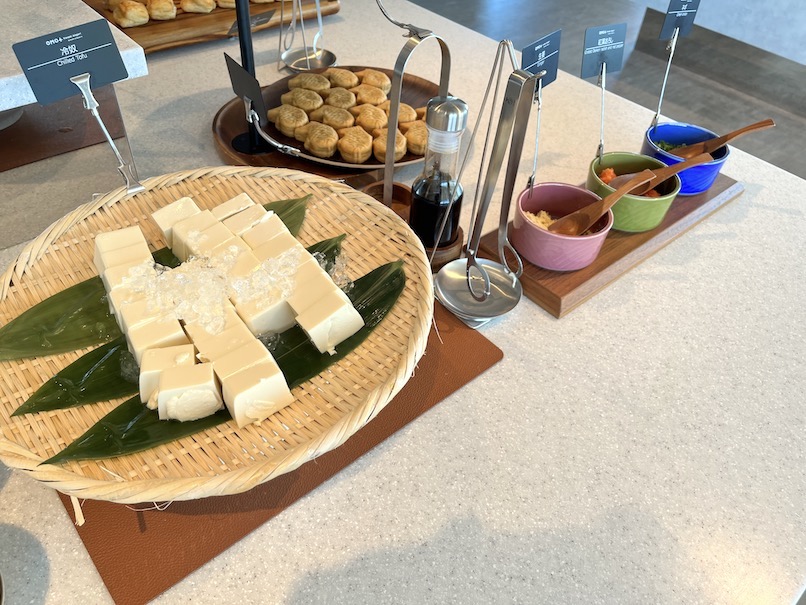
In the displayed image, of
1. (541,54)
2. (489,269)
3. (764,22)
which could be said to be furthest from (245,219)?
(764,22)

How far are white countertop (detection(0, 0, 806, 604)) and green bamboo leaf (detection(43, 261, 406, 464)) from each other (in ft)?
0.44

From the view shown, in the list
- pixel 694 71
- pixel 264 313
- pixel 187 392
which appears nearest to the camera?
pixel 187 392

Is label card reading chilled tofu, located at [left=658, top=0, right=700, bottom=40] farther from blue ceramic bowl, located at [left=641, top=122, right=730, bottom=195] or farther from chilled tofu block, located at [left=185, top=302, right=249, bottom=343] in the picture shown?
chilled tofu block, located at [left=185, top=302, right=249, bottom=343]

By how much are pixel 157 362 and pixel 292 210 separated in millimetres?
342

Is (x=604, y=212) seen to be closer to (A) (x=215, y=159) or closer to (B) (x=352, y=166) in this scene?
(B) (x=352, y=166)

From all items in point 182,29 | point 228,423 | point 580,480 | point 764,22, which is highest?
point 182,29

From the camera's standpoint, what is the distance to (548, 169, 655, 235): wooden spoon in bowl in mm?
Answer: 900

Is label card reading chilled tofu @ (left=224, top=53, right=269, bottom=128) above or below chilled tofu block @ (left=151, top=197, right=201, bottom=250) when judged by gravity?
above

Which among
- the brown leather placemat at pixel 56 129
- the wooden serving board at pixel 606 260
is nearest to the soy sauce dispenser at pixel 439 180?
the wooden serving board at pixel 606 260

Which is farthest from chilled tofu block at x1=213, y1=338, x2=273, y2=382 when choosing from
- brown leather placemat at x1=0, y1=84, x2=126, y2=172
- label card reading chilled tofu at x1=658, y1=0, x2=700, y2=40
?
label card reading chilled tofu at x1=658, y1=0, x2=700, y2=40

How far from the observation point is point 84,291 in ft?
2.55

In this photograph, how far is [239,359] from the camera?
2.16 ft

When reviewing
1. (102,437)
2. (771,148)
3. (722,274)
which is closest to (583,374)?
(722,274)

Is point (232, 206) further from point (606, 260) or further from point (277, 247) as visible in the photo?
point (606, 260)
